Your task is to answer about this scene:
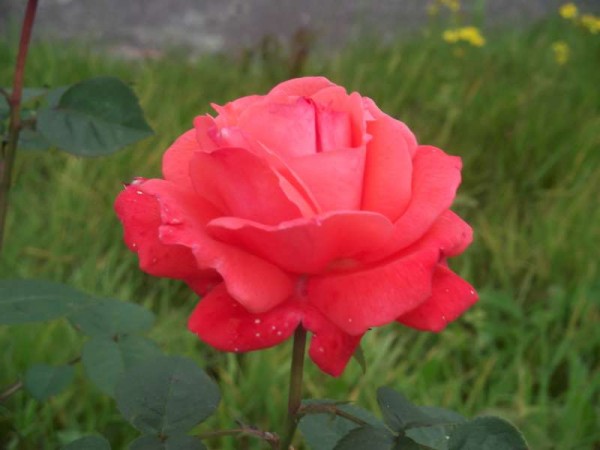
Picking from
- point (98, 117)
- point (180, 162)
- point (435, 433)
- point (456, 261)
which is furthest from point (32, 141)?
point (456, 261)

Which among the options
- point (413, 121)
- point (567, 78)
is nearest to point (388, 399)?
point (413, 121)

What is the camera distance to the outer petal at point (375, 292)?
460 mm

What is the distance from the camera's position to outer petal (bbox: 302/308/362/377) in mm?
481

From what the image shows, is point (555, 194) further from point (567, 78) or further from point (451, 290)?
point (451, 290)

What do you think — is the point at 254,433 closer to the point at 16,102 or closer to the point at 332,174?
the point at 332,174

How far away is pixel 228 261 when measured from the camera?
0.47 meters

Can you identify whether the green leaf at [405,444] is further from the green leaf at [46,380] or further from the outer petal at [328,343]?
the green leaf at [46,380]

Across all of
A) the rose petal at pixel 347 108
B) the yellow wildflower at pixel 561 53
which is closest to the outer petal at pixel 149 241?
the rose petal at pixel 347 108

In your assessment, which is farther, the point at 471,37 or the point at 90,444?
the point at 471,37

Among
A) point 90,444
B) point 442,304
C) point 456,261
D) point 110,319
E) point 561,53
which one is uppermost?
point 442,304

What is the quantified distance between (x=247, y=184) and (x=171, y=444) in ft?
0.51

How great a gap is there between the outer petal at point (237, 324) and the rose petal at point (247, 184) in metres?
0.05

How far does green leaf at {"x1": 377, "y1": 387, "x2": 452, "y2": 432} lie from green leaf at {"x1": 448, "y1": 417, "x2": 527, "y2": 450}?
0.02 m

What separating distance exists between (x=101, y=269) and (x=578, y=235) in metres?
0.96
